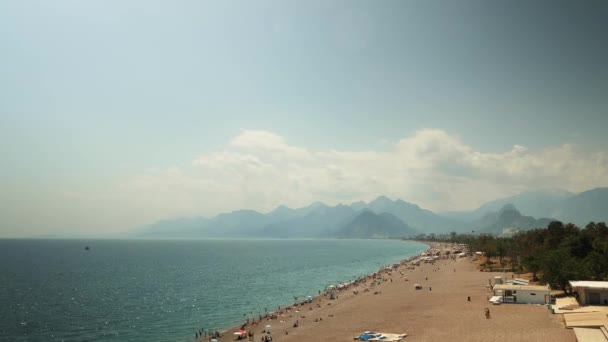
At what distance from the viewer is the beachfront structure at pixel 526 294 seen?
→ 1614 inches

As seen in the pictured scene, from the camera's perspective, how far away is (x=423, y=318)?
4044 centimetres

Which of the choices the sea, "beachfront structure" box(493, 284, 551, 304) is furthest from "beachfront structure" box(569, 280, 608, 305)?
the sea

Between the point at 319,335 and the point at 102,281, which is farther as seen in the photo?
the point at 102,281

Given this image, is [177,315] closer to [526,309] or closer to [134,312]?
[134,312]

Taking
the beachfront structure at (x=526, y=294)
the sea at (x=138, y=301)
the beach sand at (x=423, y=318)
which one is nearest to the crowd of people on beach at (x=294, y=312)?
the beach sand at (x=423, y=318)

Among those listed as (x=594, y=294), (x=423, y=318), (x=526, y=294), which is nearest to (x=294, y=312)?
(x=423, y=318)

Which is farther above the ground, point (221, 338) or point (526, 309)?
point (526, 309)

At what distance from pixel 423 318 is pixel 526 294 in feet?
38.5

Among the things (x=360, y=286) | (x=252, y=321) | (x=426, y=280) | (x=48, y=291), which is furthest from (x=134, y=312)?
(x=426, y=280)

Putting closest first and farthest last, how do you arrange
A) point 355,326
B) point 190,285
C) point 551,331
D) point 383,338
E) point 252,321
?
1. point 551,331
2. point 383,338
3. point 355,326
4. point 252,321
5. point 190,285

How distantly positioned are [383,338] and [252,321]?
19.1 m

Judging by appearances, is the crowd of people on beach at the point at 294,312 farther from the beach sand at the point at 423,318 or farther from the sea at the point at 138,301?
the sea at the point at 138,301

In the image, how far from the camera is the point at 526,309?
3844 centimetres

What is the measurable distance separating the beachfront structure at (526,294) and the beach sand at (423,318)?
149 centimetres
